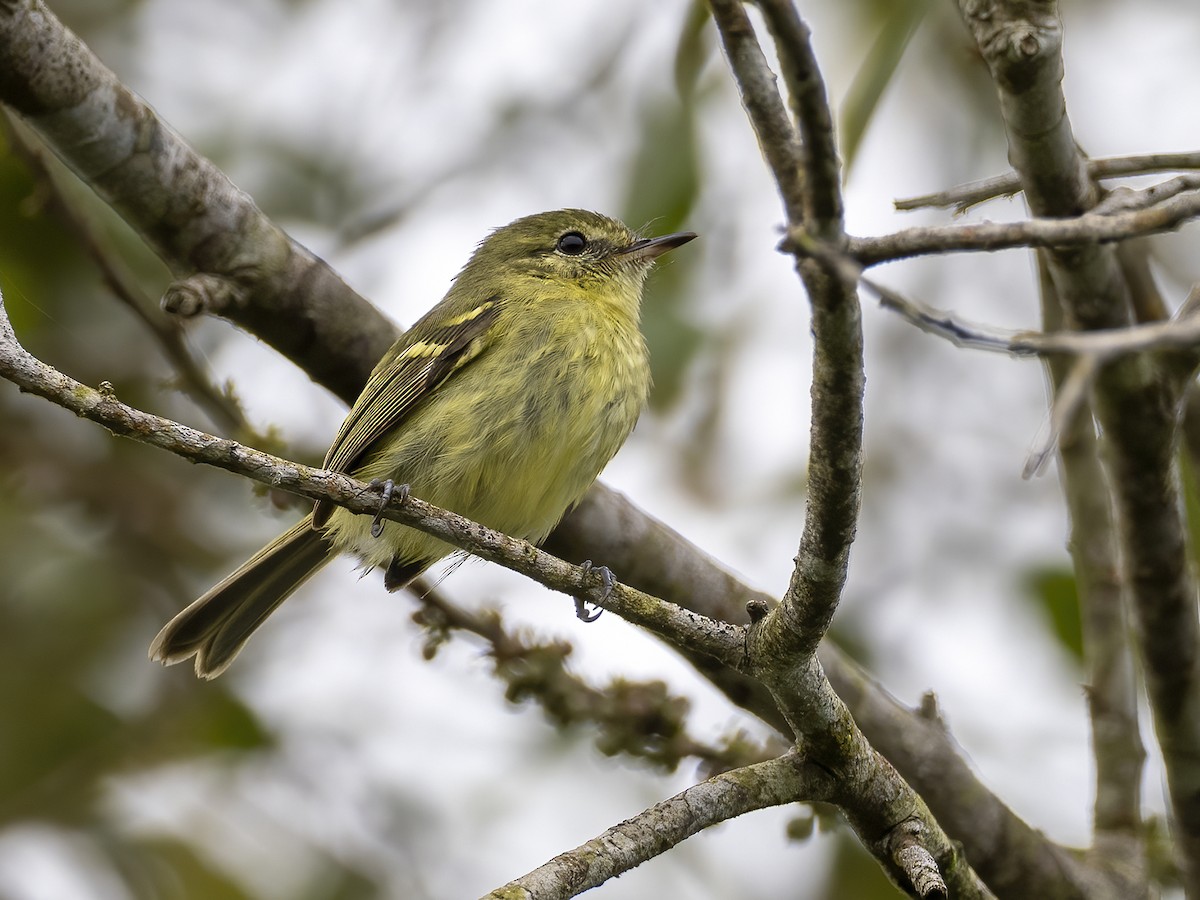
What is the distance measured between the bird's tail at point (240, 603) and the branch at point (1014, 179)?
2.29 m

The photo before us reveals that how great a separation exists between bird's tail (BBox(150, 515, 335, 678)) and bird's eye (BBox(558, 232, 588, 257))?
153 cm

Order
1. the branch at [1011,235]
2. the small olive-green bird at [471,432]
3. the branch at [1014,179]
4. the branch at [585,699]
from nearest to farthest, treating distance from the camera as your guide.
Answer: the branch at [1011,235] → the branch at [1014,179] → the branch at [585,699] → the small olive-green bird at [471,432]

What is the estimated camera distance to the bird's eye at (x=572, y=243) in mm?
5113

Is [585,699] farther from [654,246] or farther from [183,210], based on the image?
[654,246]

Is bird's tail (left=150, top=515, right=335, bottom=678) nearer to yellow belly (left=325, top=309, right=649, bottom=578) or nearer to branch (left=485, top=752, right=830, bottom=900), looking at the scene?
yellow belly (left=325, top=309, right=649, bottom=578)

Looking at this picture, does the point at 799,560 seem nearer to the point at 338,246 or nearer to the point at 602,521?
the point at 602,521

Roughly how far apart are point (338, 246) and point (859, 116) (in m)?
2.98

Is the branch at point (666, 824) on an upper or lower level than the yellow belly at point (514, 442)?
lower

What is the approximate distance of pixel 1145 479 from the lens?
3480 mm

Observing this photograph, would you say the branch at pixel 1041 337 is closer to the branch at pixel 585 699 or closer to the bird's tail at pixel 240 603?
the branch at pixel 585 699

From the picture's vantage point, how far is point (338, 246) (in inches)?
234

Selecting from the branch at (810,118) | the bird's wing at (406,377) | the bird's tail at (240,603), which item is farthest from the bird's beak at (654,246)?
the branch at (810,118)

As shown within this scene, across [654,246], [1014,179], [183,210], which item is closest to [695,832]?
[1014,179]

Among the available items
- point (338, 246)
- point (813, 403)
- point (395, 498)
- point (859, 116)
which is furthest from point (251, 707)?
point (813, 403)
